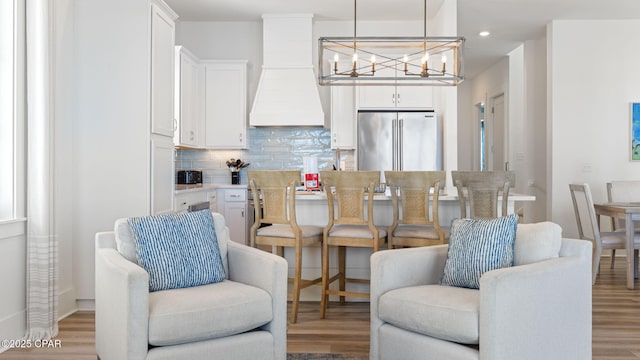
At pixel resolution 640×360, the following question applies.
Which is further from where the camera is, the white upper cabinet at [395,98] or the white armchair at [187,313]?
the white upper cabinet at [395,98]

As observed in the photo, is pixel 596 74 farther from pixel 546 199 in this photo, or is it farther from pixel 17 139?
pixel 17 139

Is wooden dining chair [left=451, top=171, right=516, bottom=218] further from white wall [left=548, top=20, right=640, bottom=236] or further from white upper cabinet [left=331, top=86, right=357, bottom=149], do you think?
white wall [left=548, top=20, right=640, bottom=236]

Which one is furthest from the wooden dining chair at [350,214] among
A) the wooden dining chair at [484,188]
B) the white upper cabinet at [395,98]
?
the white upper cabinet at [395,98]

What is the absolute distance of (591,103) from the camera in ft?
21.4

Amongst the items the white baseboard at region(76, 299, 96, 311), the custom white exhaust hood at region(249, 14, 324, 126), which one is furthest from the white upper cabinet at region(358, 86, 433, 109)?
the white baseboard at region(76, 299, 96, 311)

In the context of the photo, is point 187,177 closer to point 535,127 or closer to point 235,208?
point 235,208

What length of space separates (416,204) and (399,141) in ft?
8.36

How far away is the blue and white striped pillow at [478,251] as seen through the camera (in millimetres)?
2527

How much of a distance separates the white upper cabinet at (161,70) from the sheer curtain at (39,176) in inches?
33.9

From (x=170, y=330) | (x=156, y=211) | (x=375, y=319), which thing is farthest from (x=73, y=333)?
(x=375, y=319)

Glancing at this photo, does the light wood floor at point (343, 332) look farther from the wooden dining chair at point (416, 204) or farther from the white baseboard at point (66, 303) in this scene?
the wooden dining chair at point (416, 204)

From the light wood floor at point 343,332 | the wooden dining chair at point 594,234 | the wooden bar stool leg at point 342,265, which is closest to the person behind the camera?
the light wood floor at point 343,332

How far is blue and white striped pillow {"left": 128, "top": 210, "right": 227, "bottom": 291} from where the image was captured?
2.53m

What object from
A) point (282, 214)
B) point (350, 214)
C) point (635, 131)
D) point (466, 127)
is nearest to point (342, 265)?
point (350, 214)
